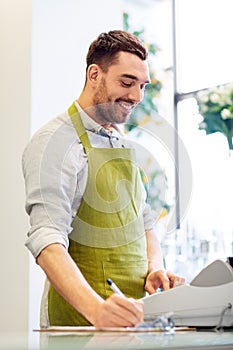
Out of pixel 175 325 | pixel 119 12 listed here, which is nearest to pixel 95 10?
pixel 119 12

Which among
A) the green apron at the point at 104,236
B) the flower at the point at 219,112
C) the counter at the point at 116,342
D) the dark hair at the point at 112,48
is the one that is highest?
the flower at the point at 219,112

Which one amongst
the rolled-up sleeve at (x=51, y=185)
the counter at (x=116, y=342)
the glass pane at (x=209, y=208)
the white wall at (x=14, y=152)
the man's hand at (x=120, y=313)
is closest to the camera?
the counter at (x=116, y=342)

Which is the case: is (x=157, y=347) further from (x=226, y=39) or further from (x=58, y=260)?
(x=226, y=39)

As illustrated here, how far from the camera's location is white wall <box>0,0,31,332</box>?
9.68 feet

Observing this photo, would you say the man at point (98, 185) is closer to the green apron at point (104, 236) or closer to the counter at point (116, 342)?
the green apron at point (104, 236)

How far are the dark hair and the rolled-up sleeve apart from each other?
240mm

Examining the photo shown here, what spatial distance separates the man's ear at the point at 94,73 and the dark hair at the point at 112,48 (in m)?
0.01

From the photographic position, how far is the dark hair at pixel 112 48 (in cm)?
199

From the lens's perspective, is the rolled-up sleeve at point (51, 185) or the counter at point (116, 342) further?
the rolled-up sleeve at point (51, 185)

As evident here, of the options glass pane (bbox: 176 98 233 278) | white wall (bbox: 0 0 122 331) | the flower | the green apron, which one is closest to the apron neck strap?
the green apron

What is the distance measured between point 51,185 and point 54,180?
1cm

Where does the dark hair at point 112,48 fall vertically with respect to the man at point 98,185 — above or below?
above

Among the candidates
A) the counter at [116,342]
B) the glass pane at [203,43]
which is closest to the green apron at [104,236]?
the counter at [116,342]

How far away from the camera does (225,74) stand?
4.45 m
